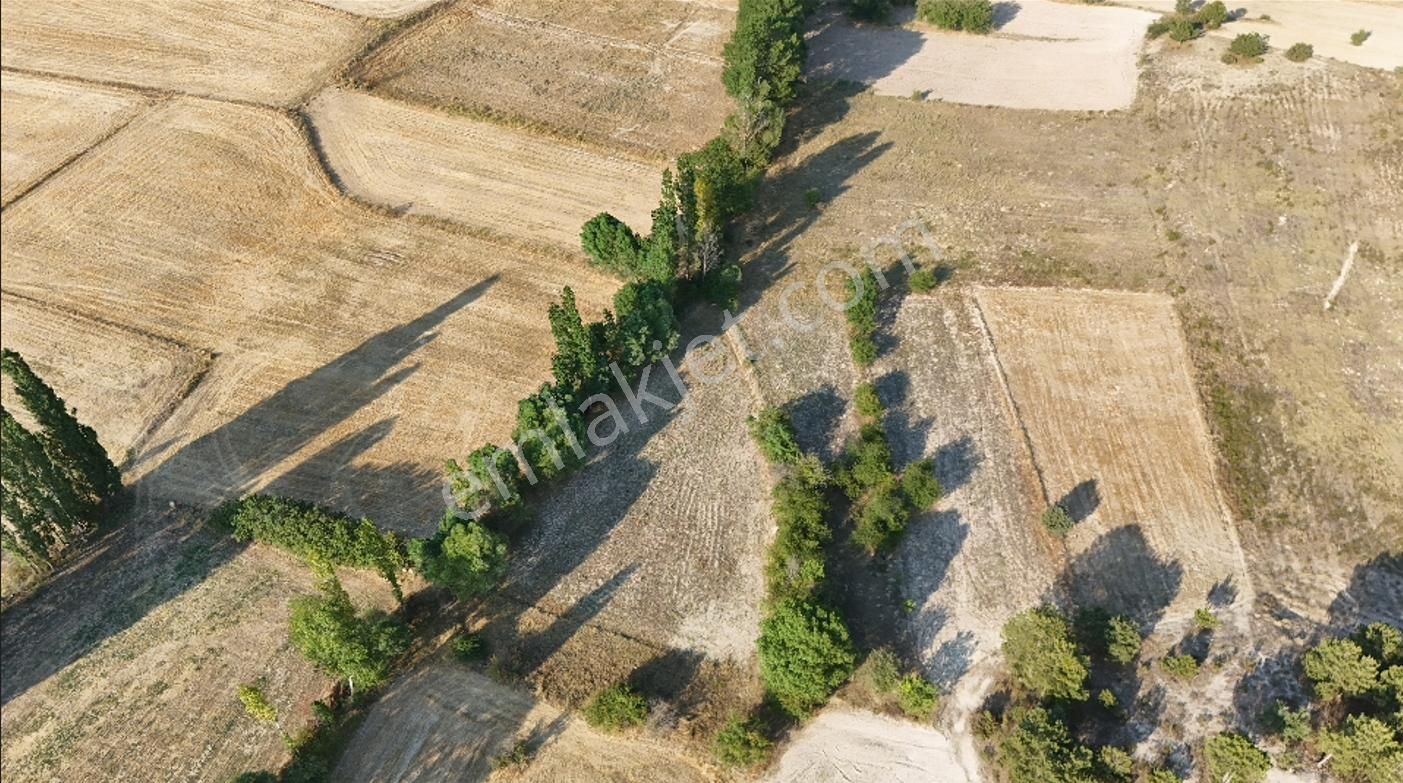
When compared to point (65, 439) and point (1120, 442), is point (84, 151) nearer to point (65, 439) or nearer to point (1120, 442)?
point (65, 439)

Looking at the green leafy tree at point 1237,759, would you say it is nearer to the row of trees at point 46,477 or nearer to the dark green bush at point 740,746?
the dark green bush at point 740,746

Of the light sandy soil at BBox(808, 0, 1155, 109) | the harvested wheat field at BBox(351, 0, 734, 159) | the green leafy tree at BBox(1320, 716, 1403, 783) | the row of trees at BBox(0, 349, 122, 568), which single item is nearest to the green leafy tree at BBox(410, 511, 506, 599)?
the row of trees at BBox(0, 349, 122, 568)

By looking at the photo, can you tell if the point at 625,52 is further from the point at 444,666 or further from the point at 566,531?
the point at 444,666

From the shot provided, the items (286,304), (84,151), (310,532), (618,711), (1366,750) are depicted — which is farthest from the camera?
(84,151)

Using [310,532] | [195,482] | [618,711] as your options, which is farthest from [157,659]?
[618,711]

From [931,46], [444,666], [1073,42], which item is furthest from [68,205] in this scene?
[1073,42]
